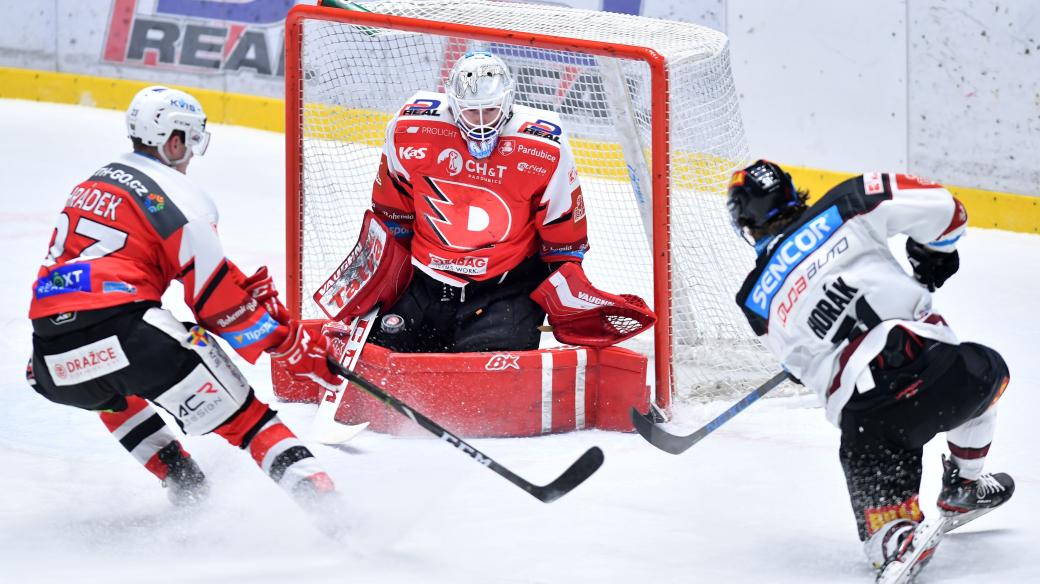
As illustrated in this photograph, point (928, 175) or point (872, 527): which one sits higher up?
point (872, 527)

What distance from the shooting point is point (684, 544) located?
10.5ft

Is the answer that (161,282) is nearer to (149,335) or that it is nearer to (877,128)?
(149,335)

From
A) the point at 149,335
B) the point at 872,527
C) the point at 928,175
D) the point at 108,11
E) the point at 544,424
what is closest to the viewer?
the point at 872,527

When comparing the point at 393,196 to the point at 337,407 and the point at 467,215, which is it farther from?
the point at 337,407

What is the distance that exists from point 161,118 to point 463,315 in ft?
4.19

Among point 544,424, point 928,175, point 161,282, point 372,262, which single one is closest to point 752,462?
point 544,424

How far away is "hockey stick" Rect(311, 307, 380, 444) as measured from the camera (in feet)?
13.1

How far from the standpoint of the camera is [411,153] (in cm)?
419

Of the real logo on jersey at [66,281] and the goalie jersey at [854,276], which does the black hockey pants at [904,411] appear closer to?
the goalie jersey at [854,276]

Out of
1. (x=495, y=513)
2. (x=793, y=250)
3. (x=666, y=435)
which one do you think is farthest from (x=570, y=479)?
(x=793, y=250)

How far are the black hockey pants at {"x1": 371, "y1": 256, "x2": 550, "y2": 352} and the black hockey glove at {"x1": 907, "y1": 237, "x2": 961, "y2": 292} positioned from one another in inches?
56.0

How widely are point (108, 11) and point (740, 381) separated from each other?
512 centimetres

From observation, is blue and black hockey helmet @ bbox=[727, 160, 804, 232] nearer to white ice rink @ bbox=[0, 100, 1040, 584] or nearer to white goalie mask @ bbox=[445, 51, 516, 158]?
white ice rink @ bbox=[0, 100, 1040, 584]

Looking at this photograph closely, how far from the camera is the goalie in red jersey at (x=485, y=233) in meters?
4.13
